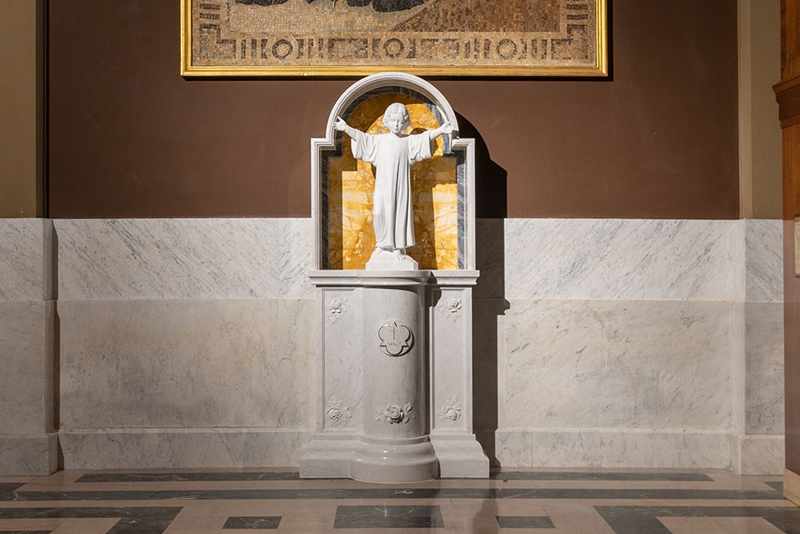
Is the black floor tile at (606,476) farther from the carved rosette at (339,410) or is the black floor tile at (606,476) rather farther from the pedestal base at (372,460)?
the carved rosette at (339,410)

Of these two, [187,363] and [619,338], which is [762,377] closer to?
[619,338]

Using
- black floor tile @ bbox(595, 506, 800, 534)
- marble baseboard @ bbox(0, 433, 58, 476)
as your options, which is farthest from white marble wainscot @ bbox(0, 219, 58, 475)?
black floor tile @ bbox(595, 506, 800, 534)

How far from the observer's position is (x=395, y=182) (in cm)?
570

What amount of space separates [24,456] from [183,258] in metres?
1.73

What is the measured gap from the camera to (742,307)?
591cm

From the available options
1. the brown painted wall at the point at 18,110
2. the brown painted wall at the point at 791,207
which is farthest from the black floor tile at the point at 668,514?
the brown painted wall at the point at 18,110

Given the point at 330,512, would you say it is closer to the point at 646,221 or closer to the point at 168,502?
the point at 168,502

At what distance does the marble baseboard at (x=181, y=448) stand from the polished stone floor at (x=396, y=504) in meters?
0.12

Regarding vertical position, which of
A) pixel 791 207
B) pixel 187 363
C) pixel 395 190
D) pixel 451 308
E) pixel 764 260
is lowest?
pixel 187 363

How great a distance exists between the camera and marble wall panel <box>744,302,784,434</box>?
5.86 meters

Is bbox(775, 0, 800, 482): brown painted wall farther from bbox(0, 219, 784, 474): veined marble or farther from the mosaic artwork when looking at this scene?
the mosaic artwork

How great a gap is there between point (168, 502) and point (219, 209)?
210 cm

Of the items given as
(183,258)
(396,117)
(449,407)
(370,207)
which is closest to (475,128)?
(396,117)

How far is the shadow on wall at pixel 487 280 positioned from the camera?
6094 mm
